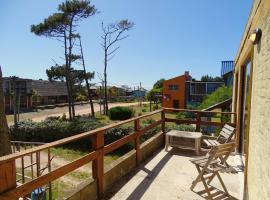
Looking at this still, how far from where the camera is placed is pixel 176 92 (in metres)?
35.7

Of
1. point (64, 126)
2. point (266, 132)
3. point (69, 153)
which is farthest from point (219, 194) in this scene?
point (64, 126)

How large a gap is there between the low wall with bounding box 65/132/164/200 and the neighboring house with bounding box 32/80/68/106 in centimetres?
3650

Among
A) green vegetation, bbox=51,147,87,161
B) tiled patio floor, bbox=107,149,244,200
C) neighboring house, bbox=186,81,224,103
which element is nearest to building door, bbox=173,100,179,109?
neighboring house, bbox=186,81,224,103

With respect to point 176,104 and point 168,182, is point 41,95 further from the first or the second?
point 168,182

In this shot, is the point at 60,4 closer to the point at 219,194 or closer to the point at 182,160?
the point at 182,160

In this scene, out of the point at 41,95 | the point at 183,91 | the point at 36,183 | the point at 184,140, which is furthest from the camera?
the point at 41,95

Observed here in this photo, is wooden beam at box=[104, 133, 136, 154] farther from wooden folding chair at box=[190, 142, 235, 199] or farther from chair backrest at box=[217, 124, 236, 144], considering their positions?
chair backrest at box=[217, 124, 236, 144]

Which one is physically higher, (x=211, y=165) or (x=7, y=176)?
(x=7, y=176)

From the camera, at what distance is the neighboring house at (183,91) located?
33875mm

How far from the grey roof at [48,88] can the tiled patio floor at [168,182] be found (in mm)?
39093

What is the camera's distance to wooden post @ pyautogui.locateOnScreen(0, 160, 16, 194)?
2.47m

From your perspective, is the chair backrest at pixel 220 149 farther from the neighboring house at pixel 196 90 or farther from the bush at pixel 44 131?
the neighboring house at pixel 196 90

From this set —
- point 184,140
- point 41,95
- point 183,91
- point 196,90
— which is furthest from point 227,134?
point 41,95

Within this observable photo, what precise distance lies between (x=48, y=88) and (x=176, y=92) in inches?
879
